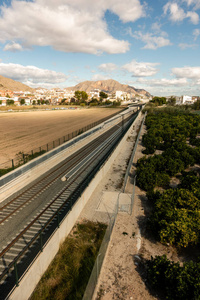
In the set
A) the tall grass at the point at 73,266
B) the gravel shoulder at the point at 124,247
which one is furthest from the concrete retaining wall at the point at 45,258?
the gravel shoulder at the point at 124,247

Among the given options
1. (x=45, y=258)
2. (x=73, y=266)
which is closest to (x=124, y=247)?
(x=73, y=266)

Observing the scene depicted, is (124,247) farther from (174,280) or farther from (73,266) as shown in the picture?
(174,280)

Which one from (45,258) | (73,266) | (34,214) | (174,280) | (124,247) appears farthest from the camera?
(34,214)

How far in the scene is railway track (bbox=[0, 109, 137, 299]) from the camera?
1067 centimetres

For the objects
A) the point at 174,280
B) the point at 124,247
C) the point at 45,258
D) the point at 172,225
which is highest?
the point at 172,225

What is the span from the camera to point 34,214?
15.6 metres

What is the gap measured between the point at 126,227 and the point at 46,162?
15714mm

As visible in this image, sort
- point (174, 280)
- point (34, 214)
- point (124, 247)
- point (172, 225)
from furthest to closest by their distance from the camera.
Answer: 1. point (34, 214)
2. point (172, 225)
3. point (124, 247)
4. point (174, 280)

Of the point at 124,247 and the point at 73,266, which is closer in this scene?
the point at 73,266

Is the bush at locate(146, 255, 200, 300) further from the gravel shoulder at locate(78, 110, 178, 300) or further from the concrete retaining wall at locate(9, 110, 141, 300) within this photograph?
the concrete retaining wall at locate(9, 110, 141, 300)

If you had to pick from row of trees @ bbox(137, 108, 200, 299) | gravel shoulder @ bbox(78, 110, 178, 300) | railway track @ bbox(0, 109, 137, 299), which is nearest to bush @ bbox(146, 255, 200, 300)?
row of trees @ bbox(137, 108, 200, 299)

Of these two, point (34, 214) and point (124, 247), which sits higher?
point (34, 214)

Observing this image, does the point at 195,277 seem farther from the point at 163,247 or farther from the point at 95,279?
the point at 95,279

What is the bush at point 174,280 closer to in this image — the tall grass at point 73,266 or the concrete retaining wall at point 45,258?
the tall grass at point 73,266
